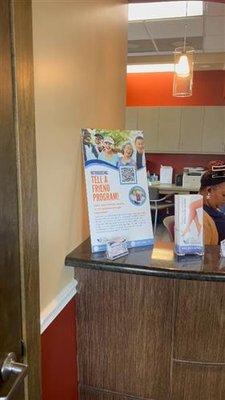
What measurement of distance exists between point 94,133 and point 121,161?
18cm

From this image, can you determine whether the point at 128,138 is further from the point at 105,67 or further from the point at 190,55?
the point at 190,55

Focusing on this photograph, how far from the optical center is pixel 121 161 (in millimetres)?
1533

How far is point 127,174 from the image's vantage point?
1551 millimetres

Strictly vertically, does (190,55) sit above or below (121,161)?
above

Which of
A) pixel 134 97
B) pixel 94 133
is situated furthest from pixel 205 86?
pixel 94 133

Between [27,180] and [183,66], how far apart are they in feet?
9.16

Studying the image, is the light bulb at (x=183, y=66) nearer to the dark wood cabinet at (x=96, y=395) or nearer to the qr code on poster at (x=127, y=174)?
the qr code on poster at (x=127, y=174)

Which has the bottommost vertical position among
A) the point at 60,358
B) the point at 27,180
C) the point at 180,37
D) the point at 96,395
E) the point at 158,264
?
the point at 96,395

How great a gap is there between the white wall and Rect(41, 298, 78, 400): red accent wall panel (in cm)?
12

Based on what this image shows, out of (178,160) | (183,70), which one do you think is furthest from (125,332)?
(178,160)

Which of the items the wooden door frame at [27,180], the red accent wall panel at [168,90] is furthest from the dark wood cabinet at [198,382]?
the red accent wall panel at [168,90]

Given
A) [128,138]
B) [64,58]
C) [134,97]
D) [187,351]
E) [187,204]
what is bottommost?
[187,351]

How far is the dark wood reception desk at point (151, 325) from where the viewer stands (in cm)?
135

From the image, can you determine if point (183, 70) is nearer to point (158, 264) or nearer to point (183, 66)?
point (183, 66)
